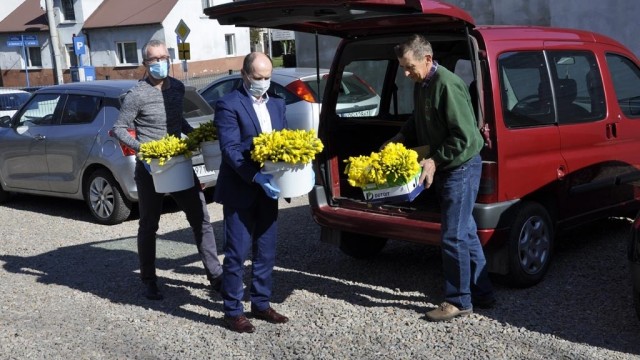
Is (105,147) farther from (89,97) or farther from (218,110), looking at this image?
(218,110)

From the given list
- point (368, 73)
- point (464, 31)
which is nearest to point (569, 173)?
point (464, 31)

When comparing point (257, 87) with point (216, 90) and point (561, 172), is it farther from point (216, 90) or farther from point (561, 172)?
point (216, 90)

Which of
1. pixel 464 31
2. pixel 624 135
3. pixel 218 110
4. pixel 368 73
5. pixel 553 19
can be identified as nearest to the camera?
pixel 218 110

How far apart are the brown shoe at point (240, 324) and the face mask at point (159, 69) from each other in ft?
6.09

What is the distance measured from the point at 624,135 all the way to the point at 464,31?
5.95 feet

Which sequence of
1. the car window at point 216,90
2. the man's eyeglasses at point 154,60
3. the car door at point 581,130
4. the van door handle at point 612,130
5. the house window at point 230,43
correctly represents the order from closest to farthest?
the man's eyeglasses at point 154,60 < the car door at point 581,130 < the van door handle at point 612,130 < the car window at point 216,90 < the house window at point 230,43

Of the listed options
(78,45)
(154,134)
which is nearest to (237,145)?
(154,134)

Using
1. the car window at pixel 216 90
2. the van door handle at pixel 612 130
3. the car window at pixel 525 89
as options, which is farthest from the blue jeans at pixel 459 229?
the car window at pixel 216 90

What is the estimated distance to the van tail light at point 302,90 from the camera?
35.9 ft

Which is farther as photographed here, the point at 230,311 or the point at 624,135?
the point at 624,135

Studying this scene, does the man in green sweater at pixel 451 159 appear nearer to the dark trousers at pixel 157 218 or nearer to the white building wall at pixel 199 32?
the dark trousers at pixel 157 218

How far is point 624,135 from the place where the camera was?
20.6 ft

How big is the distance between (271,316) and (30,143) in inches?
218

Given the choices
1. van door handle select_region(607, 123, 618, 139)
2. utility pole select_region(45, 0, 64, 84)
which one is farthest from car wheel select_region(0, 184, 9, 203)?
utility pole select_region(45, 0, 64, 84)
